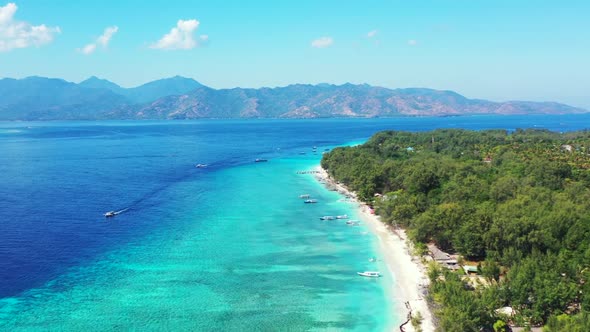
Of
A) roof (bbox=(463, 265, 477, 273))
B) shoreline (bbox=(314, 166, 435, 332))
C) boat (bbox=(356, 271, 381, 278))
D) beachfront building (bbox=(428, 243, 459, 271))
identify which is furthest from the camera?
boat (bbox=(356, 271, 381, 278))

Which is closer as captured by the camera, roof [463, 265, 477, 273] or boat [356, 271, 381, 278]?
roof [463, 265, 477, 273]

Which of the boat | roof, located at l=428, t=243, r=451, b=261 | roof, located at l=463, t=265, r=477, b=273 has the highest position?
roof, located at l=428, t=243, r=451, b=261

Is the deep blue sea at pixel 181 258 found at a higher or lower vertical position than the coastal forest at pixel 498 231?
lower

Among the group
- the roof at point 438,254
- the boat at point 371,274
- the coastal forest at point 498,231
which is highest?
the coastal forest at point 498,231

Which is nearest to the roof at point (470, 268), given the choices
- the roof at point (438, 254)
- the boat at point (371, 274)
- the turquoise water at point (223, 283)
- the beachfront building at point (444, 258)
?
the beachfront building at point (444, 258)

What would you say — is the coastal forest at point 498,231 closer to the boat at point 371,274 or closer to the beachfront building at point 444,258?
the beachfront building at point 444,258

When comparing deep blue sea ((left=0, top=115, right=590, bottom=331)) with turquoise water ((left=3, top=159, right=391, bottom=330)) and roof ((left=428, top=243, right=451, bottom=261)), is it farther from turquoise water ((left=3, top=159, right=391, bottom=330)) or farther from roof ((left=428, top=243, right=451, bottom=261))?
roof ((left=428, top=243, right=451, bottom=261))

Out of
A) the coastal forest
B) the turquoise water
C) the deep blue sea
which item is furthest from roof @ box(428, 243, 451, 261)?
the turquoise water
